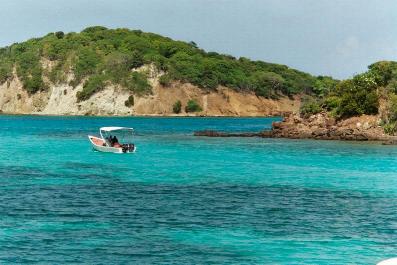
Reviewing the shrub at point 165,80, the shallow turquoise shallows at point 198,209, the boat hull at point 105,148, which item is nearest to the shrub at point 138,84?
the shrub at point 165,80

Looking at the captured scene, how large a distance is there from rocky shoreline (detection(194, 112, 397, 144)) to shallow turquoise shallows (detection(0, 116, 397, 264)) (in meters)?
21.5

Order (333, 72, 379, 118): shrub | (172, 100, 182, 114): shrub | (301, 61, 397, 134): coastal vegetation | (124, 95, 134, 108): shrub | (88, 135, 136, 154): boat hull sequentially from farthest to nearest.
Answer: (172, 100, 182, 114): shrub, (124, 95, 134, 108): shrub, (333, 72, 379, 118): shrub, (301, 61, 397, 134): coastal vegetation, (88, 135, 136, 154): boat hull

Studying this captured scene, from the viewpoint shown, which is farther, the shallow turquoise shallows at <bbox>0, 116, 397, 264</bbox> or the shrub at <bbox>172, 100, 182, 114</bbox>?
the shrub at <bbox>172, 100, 182, 114</bbox>

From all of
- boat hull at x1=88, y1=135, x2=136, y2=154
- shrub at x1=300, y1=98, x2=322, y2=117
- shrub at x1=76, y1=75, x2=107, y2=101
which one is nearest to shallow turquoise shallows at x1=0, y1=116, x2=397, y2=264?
boat hull at x1=88, y1=135, x2=136, y2=154

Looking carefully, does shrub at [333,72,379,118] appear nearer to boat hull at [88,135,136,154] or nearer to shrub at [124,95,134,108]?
boat hull at [88,135,136,154]

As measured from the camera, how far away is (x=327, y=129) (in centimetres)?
9094

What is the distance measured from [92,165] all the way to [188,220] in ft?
89.2

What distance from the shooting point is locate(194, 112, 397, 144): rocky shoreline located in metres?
84.7

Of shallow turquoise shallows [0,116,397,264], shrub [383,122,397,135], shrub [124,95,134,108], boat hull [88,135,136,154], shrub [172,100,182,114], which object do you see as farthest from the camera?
shrub [172,100,182,114]

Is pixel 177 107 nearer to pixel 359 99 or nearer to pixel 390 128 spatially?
pixel 359 99

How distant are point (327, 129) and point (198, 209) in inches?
2369

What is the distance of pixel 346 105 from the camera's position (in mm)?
89875

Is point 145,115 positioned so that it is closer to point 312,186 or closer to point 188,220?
point 312,186

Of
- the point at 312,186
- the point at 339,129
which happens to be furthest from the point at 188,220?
the point at 339,129
